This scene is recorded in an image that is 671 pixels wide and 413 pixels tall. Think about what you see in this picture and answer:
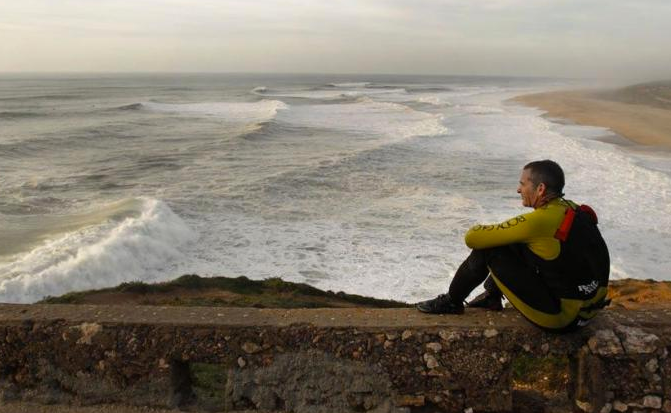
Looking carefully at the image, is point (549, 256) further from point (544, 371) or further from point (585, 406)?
point (585, 406)

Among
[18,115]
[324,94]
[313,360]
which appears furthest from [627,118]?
[324,94]

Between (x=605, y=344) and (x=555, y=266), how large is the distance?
0.46m

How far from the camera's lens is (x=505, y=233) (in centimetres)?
291

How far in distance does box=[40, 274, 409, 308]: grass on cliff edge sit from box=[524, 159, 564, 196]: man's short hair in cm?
339

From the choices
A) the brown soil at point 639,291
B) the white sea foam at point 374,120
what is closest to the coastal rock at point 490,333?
the brown soil at point 639,291

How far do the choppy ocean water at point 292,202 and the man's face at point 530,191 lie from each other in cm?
487

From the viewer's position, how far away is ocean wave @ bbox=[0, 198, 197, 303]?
784 centimetres

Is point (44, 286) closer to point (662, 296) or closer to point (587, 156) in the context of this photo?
point (662, 296)

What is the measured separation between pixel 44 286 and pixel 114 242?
1658 mm

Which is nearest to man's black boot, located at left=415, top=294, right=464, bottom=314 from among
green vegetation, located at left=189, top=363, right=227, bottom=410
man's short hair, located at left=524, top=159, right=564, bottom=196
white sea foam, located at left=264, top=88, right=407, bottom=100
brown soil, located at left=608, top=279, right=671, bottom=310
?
man's short hair, located at left=524, top=159, right=564, bottom=196

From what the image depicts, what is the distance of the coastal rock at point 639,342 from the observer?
276cm

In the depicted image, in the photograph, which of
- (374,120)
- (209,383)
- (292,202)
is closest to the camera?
(209,383)

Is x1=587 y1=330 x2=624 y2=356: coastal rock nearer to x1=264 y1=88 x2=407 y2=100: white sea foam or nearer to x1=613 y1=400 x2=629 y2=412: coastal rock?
x1=613 y1=400 x2=629 y2=412: coastal rock

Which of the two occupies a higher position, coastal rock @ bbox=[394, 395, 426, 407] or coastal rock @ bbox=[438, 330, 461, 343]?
coastal rock @ bbox=[438, 330, 461, 343]
